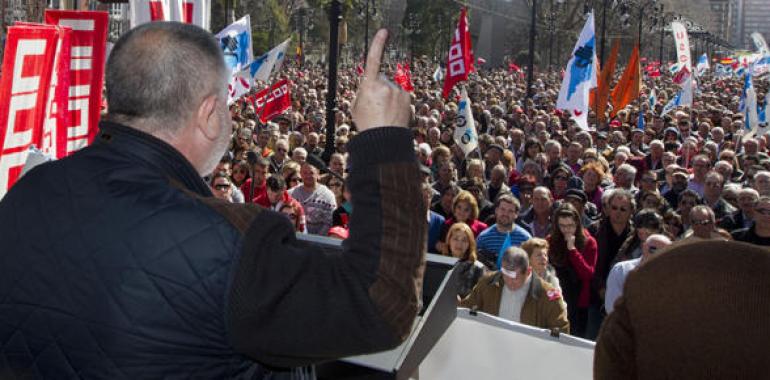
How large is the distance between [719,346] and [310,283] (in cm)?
65

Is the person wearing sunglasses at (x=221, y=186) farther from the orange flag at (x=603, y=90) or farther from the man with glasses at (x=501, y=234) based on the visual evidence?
the orange flag at (x=603, y=90)

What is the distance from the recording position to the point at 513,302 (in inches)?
219

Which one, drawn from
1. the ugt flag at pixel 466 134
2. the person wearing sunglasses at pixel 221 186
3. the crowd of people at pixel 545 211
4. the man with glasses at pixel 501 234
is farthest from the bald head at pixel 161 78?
the ugt flag at pixel 466 134

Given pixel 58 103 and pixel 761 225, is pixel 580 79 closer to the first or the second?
pixel 761 225

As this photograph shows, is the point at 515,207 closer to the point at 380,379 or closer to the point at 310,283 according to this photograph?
the point at 380,379

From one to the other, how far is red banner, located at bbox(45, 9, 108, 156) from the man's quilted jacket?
3.06 meters

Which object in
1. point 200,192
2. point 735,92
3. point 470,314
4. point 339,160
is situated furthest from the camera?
point 735,92

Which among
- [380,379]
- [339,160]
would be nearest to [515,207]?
[339,160]

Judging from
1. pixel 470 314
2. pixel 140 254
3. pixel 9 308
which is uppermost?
pixel 140 254

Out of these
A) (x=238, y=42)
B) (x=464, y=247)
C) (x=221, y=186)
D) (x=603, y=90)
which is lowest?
(x=464, y=247)

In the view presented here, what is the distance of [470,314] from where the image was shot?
391 centimetres

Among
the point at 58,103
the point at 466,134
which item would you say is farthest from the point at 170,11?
the point at 466,134

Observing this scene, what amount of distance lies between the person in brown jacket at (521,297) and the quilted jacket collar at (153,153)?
4.11 m

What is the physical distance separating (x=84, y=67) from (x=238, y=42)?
6.19m
